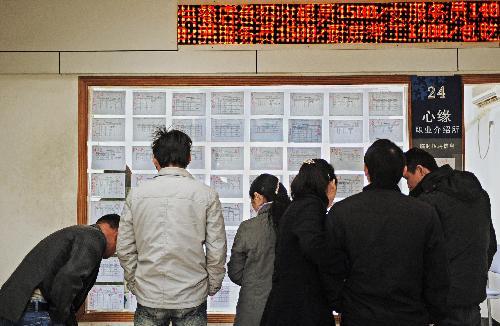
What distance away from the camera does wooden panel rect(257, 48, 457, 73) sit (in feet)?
13.9

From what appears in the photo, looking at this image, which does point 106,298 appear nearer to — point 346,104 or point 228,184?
point 228,184

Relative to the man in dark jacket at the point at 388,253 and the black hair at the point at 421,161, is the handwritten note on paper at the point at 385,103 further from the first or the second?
the man in dark jacket at the point at 388,253

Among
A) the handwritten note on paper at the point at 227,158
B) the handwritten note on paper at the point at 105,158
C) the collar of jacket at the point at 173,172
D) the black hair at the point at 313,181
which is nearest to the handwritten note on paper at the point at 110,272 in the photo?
the handwritten note on paper at the point at 105,158

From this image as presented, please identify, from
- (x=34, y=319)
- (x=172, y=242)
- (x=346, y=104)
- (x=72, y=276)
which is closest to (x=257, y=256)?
(x=172, y=242)

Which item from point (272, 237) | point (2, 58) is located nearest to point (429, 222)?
point (272, 237)

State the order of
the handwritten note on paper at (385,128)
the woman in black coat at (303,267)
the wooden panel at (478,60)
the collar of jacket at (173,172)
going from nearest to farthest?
the woman in black coat at (303,267), the collar of jacket at (173,172), the wooden panel at (478,60), the handwritten note on paper at (385,128)

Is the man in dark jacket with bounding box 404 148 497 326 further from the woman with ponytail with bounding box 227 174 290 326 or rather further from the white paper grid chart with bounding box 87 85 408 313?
the white paper grid chart with bounding box 87 85 408 313

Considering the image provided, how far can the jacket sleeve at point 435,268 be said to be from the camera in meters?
2.23

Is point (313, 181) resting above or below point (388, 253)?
above

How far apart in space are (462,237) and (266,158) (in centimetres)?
189

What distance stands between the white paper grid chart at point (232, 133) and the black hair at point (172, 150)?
1592 mm

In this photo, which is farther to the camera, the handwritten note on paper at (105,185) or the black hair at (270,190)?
the handwritten note on paper at (105,185)

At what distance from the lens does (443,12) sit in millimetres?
4074

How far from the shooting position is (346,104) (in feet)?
14.4
